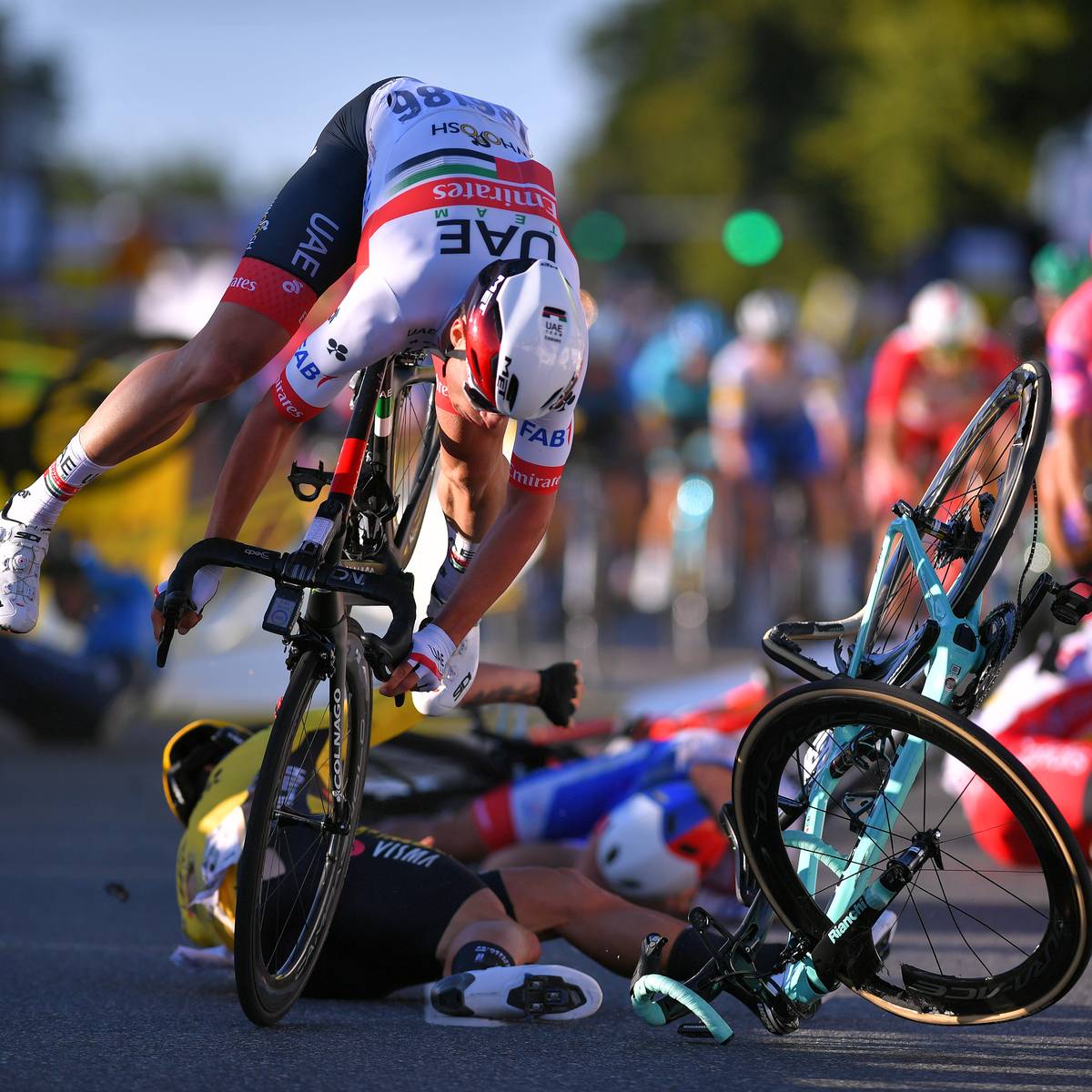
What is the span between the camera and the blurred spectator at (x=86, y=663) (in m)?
9.21

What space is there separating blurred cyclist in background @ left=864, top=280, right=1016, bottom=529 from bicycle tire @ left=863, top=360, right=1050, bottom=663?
7083mm

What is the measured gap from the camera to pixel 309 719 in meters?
4.38

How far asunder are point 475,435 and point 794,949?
1.80 metres

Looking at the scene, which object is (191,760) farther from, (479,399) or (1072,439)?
(1072,439)

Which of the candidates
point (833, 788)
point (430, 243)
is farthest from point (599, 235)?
point (833, 788)

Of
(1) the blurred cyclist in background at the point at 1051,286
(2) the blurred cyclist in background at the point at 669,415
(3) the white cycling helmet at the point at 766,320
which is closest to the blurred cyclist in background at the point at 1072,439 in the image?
(1) the blurred cyclist in background at the point at 1051,286

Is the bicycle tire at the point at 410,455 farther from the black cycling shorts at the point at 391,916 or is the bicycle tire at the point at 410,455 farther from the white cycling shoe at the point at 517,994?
the white cycling shoe at the point at 517,994

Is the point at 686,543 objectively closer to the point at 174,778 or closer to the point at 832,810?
the point at 174,778

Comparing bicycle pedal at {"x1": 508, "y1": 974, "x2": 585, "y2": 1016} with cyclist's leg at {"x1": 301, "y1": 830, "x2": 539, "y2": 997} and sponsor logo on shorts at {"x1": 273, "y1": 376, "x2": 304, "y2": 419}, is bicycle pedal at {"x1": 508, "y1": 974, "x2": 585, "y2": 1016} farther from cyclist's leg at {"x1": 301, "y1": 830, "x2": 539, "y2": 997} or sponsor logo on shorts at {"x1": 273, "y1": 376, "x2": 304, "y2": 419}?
sponsor logo on shorts at {"x1": 273, "y1": 376, "x2": 304, "y2": 419}

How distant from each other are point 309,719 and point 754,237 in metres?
19.7

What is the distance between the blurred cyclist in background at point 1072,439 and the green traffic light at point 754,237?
15.3m

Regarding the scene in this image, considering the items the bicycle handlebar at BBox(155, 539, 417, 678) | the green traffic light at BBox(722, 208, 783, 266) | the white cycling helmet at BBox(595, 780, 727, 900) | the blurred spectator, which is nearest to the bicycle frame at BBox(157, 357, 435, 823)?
the bicycle handlebar at BBox(155, 539, 417, 678)

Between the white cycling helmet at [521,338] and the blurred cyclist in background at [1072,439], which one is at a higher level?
the blurred cyclist in background at [1072,439]

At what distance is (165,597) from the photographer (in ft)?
14.3
